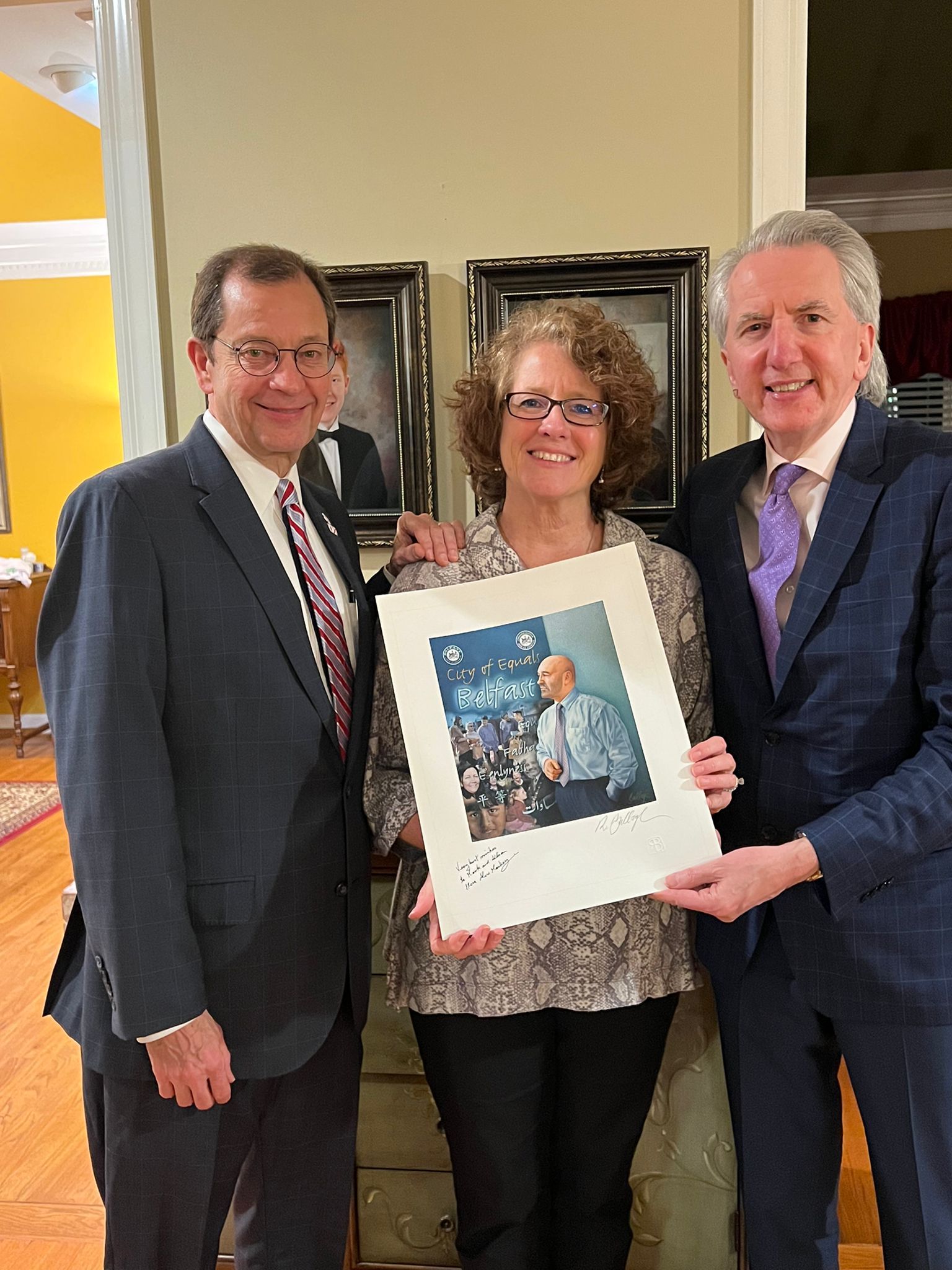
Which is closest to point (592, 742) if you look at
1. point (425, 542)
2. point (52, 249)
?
point (425, 542)

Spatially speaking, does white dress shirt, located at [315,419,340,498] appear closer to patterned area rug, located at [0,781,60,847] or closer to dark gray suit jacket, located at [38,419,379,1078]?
dark gray suit jacket, located at [38,419,379,1078]

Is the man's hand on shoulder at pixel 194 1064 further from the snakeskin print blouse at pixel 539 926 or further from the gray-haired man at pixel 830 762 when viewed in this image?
the gray-haired man at pixel 830 762

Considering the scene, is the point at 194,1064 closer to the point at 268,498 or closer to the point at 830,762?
the point at 268,498

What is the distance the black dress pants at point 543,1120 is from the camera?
142 centimetres

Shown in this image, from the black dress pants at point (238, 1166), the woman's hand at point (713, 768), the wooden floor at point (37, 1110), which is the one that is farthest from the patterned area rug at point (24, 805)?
the woman's hand at point (713, 768)

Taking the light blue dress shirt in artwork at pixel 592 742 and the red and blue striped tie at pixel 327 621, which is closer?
the light blue dress shirt in artwork at pixel 592 742

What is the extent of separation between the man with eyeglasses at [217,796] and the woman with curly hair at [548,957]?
0.09m

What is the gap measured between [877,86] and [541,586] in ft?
15.6

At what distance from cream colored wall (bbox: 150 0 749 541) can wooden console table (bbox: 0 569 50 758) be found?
4.20 metres

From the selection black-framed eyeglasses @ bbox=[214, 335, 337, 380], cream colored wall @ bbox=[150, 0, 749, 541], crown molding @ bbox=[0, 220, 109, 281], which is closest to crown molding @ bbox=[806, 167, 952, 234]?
crown molding @ bbox=[0, 220, 109, 281]

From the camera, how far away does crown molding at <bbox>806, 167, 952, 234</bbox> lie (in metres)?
6.07

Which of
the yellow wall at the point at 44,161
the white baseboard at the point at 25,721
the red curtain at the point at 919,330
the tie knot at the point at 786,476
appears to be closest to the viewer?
the tie knot at the point at 786,476

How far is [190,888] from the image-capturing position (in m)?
1.26

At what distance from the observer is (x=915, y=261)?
6.54 metres
